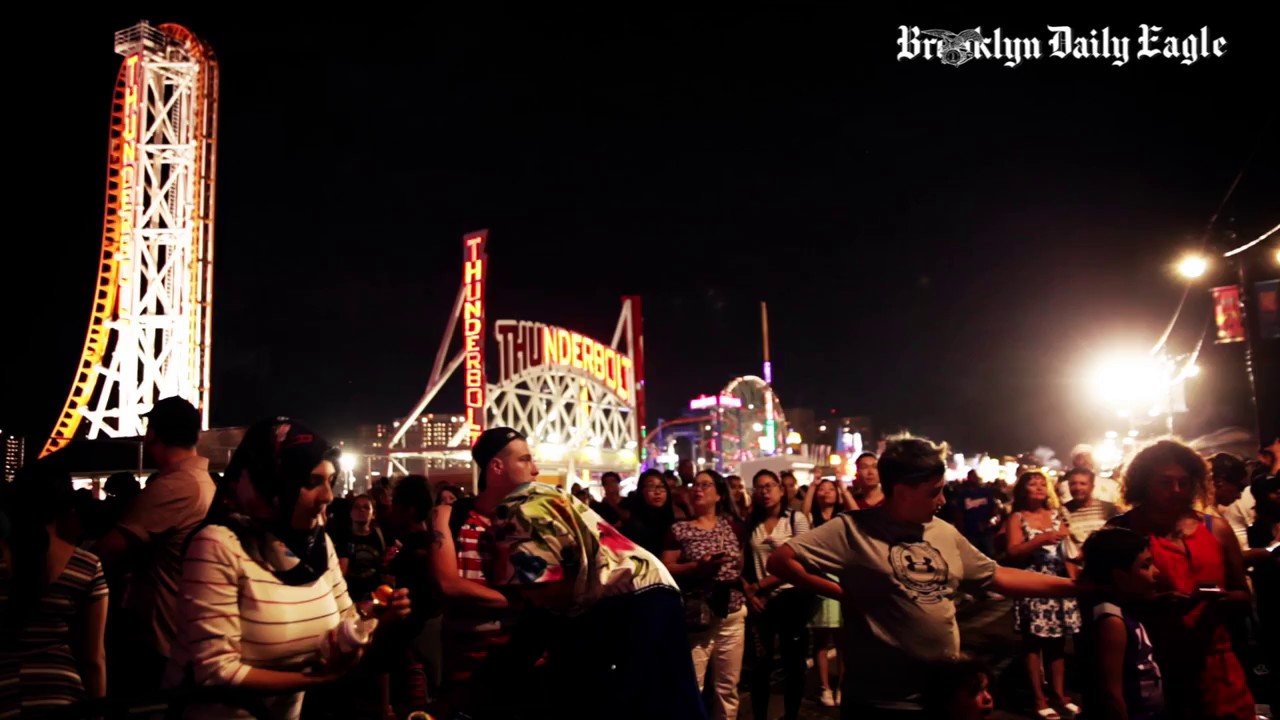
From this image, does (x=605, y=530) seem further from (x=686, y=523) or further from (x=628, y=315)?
(x=628, y=315)

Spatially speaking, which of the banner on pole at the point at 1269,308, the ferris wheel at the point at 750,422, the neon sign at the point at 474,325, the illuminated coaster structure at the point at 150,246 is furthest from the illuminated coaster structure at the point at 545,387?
the banner on pole at the point at 1269,308

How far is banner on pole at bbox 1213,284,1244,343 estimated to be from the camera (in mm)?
20641

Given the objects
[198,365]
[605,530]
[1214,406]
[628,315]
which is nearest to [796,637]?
[605,530]

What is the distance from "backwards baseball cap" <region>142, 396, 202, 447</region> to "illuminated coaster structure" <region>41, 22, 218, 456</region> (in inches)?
1174

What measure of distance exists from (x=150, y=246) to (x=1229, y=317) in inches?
1293

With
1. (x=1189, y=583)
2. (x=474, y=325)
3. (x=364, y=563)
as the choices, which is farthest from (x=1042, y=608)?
(x=474, y=325)

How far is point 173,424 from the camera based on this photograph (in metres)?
3.88

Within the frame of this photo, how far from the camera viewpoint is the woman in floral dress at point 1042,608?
786 centimetres

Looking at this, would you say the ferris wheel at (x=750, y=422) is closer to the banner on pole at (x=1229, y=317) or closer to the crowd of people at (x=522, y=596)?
the banner on pole at (x=1229, y=317)

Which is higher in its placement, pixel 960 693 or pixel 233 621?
pixel 233 621

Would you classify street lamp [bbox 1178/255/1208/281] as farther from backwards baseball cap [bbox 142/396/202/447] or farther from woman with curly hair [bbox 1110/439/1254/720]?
backwards baseball cap [bbox 142/396/202/447]

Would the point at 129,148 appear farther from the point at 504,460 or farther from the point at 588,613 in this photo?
the point at 588,613

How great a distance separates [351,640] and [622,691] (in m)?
0.84

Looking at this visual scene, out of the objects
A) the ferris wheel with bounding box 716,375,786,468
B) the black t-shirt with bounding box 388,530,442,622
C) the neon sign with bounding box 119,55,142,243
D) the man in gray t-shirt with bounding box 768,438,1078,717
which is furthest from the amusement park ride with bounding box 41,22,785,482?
the ferris wheel with bounding box 716,375,786,468
